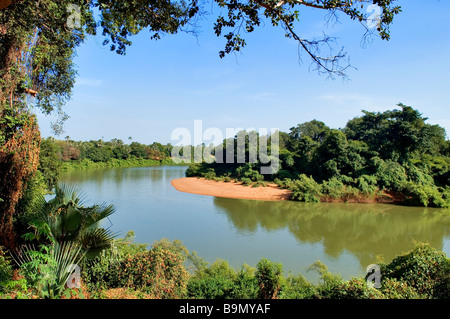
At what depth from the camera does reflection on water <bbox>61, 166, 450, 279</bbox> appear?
29.0ft

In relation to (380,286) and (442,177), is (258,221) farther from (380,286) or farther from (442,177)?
(442,177)

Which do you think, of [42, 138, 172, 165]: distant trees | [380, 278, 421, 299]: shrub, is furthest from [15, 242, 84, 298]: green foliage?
[42, 138, 172, 165]: distant trees

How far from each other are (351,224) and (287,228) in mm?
3512

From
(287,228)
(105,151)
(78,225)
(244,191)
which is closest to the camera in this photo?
(78,225)

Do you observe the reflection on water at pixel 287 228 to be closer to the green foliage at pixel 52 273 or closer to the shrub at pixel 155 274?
the shrub at pixel 155 274

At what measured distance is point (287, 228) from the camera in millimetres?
12516

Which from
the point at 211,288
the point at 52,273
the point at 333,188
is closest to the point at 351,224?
the point at 333,188

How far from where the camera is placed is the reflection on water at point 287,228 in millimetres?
8828

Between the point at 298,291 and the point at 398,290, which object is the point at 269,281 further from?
the point at 398,290

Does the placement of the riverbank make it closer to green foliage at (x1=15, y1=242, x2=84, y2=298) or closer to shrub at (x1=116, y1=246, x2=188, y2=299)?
shrub at (x1=116, y1=246, x2=188, y2=299)

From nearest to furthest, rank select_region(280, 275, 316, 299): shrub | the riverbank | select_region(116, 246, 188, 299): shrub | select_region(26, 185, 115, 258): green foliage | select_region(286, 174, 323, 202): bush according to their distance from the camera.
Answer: select_region(26, 185, 115, 258): green foliage → select_region(116, 246, 188, 299): shrub → select_region(280, 275, 316, 299): shrub → select_region(286, 174, 323, 202): bush → the riverbank

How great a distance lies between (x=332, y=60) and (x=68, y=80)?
6818 millimetres

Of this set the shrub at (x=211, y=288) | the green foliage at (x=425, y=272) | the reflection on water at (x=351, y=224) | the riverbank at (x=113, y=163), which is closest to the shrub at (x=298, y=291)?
the shrub at (x=211, y=288)
